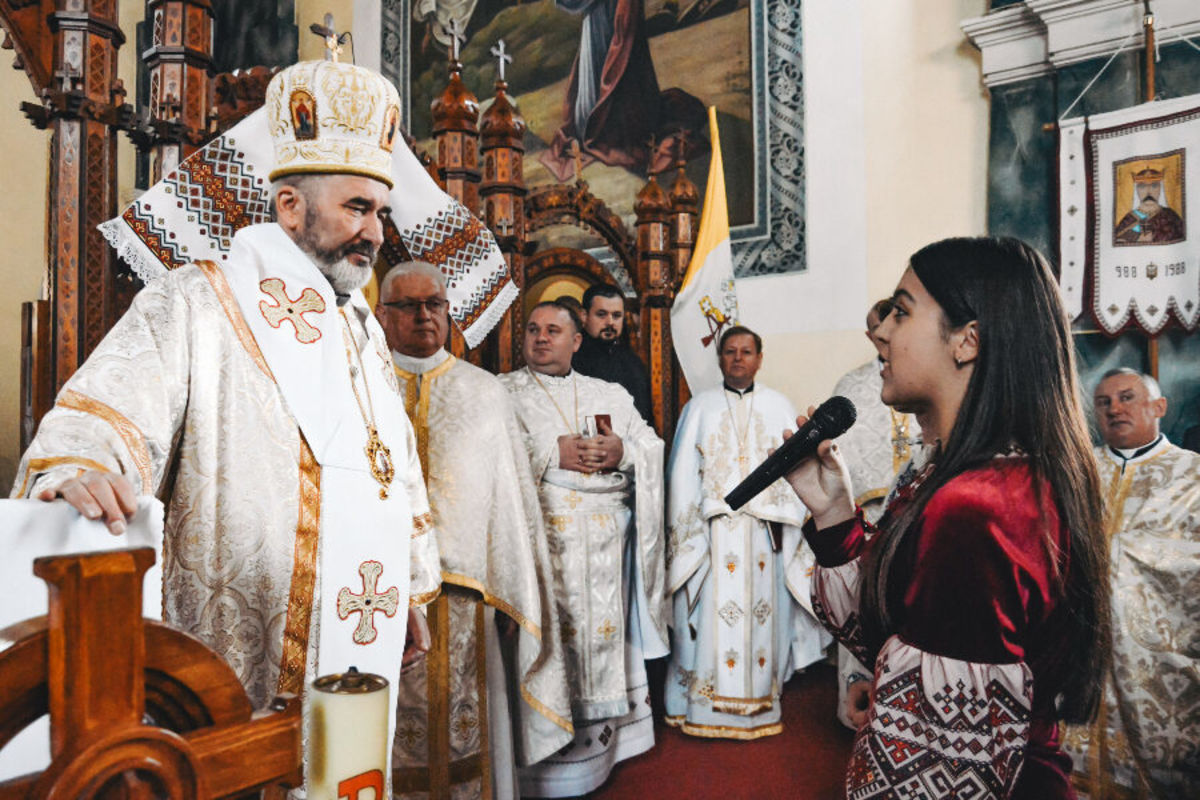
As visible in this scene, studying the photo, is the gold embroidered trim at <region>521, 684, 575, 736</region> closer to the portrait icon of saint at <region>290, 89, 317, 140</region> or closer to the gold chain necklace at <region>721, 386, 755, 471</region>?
the gold chain necklace at <region>721, 386, 755, 471</region>

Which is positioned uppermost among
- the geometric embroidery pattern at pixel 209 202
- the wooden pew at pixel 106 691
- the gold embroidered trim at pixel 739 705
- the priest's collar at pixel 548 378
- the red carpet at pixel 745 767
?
the geometric embroidery pattern at pixel 209 202

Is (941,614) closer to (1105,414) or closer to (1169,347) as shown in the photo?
(1105,414)

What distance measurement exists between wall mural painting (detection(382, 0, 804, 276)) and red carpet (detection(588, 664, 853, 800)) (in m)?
3.71

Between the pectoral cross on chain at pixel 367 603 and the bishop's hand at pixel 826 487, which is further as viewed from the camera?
the pectoral cross on chain at pixel 367 603

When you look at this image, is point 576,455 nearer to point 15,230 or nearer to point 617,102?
point 617,102

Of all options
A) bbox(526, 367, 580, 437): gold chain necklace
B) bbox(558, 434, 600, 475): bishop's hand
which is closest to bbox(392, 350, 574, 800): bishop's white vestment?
bbox(558, 434, 600, 475): bishop's hand

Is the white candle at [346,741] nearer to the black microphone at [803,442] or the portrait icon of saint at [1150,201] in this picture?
the black microphone at [803,442]

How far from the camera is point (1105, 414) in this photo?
4227 mm

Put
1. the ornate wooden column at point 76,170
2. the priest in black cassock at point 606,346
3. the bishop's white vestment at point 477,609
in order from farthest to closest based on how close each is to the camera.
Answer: the priest in black cassock at point 606,346 → the bishop's white vestment at point 477,609 → the ornate wooden column at point 76,170

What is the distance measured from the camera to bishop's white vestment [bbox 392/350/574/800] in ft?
10.8

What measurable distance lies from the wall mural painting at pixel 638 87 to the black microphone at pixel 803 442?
4994 millimetres

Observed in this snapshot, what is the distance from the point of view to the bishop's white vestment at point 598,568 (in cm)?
402

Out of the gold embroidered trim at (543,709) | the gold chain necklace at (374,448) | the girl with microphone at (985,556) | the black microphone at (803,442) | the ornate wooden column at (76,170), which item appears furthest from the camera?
the gold embroidered trim at (543,709)

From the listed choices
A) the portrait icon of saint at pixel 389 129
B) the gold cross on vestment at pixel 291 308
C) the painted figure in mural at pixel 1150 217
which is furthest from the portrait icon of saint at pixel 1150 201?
the gold cross on vestment at pixel 291 308
